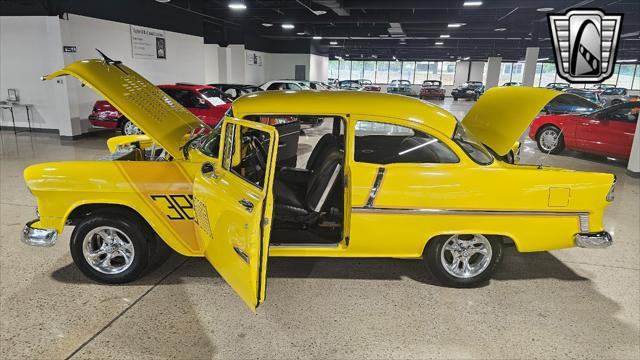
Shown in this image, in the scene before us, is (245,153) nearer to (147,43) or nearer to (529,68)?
(147,43)

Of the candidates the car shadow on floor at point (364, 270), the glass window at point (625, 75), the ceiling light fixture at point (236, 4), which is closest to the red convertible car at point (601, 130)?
the car shadow on floor at point (364, 270)

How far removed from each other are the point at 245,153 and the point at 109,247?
148 centimetres

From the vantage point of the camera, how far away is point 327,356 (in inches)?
113

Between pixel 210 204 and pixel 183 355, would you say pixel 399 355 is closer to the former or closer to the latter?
pixel 183 355

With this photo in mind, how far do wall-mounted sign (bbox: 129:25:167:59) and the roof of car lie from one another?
38.9 feet

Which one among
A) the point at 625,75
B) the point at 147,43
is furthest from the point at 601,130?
the point at 625,75

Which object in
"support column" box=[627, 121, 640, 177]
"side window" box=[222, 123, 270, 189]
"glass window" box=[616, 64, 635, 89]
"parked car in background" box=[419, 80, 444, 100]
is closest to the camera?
"side window" box=[222, 123, 270, 189]

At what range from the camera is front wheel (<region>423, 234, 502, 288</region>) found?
3.63 metres

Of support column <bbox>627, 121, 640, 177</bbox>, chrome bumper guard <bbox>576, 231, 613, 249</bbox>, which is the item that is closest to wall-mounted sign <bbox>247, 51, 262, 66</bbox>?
support column <bbox>627, 121, 640, 177</bbox>

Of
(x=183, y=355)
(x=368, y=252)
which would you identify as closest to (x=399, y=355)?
(x=368, y=252)

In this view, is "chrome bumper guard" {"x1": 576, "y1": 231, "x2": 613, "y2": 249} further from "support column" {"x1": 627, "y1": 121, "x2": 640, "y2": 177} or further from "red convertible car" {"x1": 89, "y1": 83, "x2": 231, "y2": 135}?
"red convertible car" {"x1": 89, "y1": 83, "x2": 231, "y2": 135}

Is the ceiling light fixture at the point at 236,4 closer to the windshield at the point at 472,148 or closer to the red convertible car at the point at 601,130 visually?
the red convertible car at the point at 601,130

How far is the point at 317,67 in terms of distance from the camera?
35.2 m

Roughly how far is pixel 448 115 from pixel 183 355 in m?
2.92
